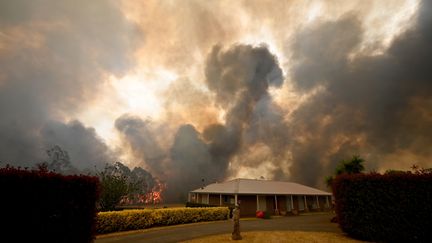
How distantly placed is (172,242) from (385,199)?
1359 cm

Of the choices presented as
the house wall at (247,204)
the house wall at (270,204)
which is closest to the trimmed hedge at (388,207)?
the house wall at (247,204)

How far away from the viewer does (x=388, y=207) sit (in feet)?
48.2

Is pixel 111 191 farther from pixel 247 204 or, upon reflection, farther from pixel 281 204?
pixel 281 204

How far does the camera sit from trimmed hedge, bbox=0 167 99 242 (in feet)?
30.7

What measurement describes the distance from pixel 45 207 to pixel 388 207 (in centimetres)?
1822

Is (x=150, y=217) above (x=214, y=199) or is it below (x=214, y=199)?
below

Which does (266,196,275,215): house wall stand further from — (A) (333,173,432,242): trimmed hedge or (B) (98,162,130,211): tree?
(A) (333,173,432,242): trimmed hedge

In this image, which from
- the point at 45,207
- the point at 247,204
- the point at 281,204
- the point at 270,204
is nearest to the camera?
the point at 45,207

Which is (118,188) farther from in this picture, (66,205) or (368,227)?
(368,227)

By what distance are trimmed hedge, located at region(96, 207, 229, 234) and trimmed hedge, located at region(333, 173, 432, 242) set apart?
16405 millimetres

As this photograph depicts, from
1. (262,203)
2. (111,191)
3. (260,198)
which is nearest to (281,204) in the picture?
(262,203)

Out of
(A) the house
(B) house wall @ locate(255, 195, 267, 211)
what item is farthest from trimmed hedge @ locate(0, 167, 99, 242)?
(B) house wall @ locate(255, 195, 267, 211)

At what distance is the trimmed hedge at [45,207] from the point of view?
9.34 m

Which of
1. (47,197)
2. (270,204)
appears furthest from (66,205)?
(270,204)
